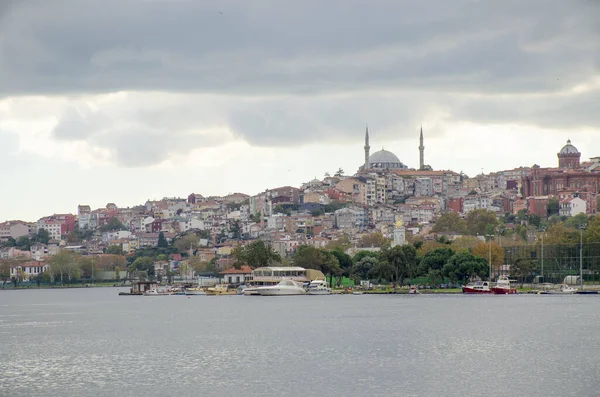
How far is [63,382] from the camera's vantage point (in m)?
36.5

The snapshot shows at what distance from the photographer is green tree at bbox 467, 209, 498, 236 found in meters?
162

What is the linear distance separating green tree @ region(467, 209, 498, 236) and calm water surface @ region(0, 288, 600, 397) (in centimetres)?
9093

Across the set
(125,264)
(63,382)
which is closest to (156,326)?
(63,382)

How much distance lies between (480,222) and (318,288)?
73.2 m

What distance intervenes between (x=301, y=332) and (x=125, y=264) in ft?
397

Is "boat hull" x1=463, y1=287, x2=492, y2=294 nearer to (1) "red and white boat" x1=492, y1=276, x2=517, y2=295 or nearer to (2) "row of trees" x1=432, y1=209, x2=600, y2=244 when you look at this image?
(1) "red and white boat" x1=492, y1=276, x2=517, y2=295

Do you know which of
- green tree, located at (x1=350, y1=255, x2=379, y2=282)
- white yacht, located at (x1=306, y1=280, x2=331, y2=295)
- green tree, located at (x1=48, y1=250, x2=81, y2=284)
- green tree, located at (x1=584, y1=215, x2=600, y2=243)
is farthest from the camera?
green tree, located at (x1=48, y1=250, x2=81, y2=284)

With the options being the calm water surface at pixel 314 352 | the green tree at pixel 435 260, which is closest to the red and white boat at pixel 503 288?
the green tree at pixel 435 260

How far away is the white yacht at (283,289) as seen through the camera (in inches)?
3780

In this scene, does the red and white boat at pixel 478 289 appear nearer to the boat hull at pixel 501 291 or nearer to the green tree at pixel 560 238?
the boat hull at pixel 501 291

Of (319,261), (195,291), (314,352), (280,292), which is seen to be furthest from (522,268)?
(314,352)

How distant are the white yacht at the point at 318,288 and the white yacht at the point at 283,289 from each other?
2.25ft

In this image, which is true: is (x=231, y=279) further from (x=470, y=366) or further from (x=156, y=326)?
(x=470, y=366)

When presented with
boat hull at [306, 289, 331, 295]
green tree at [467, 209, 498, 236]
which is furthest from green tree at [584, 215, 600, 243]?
green tree at [467, 209, 498, 236]
